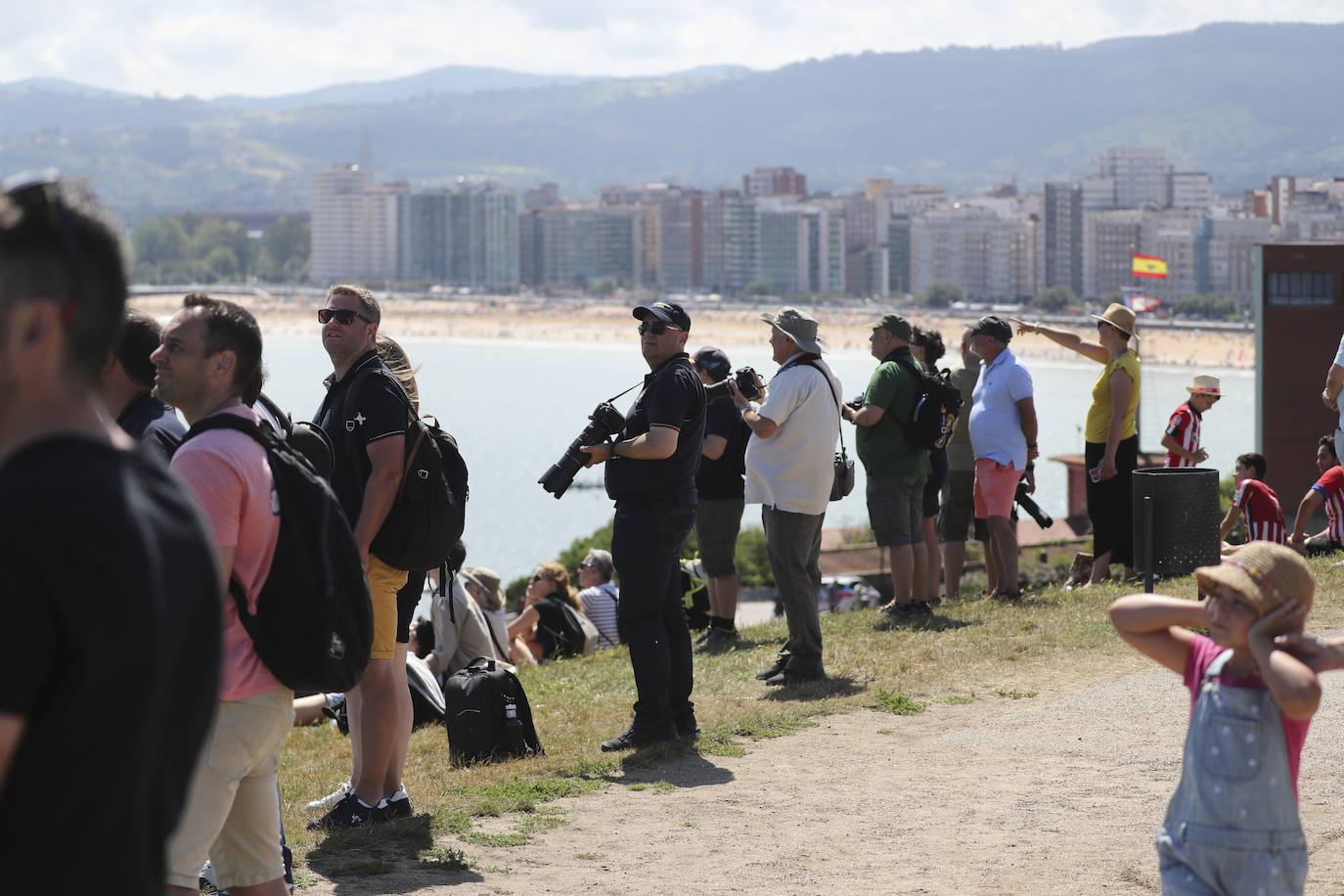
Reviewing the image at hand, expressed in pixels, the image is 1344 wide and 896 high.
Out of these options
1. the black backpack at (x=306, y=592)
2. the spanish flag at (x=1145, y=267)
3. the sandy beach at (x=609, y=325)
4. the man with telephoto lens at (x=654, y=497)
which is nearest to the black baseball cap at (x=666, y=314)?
the man with telephoto lens at (x=654, y=497)

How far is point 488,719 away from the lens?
5758 mm

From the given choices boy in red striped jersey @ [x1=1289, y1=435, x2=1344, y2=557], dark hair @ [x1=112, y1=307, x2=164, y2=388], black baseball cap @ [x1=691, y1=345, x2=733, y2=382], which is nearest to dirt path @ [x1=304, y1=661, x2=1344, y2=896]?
dark hair @ [x1=112, y1=307, x2=164, y2=388]

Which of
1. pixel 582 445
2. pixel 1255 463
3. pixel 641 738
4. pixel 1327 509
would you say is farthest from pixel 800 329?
pixel 1327 509

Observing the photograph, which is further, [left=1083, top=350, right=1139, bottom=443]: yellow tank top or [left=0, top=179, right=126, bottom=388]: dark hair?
[left=1083, top=350, right=1139, bottom=443]: yellow tank top

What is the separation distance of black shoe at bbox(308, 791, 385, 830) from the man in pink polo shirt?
1.54 m

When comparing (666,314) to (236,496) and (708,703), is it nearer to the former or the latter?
(708,703)

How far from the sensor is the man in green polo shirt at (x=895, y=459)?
26.0 ft

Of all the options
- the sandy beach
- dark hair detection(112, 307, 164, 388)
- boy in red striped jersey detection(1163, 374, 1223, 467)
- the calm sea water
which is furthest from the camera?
the sandy beach

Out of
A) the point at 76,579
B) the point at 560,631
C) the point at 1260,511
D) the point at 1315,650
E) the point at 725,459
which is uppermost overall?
the point at 76,579

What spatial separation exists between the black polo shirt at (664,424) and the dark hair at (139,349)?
2155mm

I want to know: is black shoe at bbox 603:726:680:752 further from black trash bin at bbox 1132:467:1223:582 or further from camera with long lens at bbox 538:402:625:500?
black trash bin at bbox 1132:467:1223:582

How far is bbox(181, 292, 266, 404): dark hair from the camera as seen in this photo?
3.00 meters

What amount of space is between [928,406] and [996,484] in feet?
2.48

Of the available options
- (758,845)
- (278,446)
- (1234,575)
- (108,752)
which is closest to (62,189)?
(108,752)
